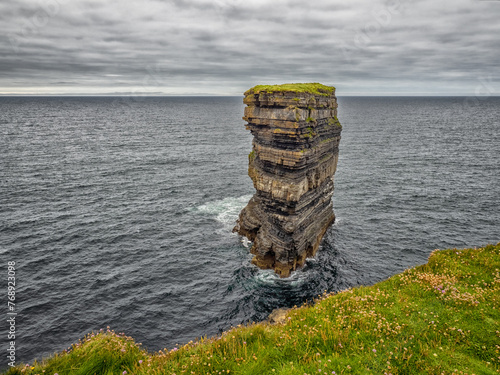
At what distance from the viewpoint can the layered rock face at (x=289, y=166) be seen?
3272 cm

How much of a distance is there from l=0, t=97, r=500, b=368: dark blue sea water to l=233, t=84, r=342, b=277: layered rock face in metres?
2.96

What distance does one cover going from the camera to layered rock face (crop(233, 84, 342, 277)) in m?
32.7

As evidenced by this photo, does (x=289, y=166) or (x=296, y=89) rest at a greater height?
(x=296, y=89)

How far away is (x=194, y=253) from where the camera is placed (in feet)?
129

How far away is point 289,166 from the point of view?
33688mm

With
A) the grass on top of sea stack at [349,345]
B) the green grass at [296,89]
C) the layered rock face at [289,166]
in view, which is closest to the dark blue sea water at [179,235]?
the layered rock face at [289,166]

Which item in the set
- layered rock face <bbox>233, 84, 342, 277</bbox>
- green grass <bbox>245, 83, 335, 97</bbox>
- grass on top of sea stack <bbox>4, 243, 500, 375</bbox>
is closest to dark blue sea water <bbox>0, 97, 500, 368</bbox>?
layered rock face <bbox>233, 84, 342, 277</bbox>

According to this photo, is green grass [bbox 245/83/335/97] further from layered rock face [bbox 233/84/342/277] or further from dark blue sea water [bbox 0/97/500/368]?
dark blue sea water [bbox 0/97/500/368]

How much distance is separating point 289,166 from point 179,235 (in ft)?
64.1

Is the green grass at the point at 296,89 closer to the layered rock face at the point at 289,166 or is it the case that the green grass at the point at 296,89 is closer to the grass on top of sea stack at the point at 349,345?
the layered rock face at the point at 289,166

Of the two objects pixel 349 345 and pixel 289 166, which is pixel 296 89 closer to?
pixel 289 166

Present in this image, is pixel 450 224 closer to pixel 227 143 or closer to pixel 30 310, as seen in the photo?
pixel 30 310

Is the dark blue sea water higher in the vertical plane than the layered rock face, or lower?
lower

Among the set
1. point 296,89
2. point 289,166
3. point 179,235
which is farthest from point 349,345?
point 179,235
